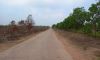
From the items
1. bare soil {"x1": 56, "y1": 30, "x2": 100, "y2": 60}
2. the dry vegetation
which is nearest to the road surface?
bare soil {"x1": 56, "y1": 30, "x2": 100, "y2": 60}

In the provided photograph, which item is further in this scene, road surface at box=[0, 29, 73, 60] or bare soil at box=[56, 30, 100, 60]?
bare soil at box=[56, 30, 100, 60]

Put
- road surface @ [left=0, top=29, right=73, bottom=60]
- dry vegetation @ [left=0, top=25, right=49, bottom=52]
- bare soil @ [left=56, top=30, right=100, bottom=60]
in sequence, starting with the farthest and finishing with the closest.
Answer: dry vegetation @ [left=0, top=25, right=49, bottom=52]
bare soil @ [left=56, top=30, right=100, bottom=60]
road surface @ [left=0, top=29, right=73, bottom=60]

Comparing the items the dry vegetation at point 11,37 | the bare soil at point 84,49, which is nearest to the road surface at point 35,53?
the bare soil at point 84,49

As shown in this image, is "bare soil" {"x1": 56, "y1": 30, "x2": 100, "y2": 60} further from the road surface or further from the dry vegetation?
the dry vegetation

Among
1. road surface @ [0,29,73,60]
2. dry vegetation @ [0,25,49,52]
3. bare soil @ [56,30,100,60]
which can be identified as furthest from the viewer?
dry vegetation @ [0,25,49,52]

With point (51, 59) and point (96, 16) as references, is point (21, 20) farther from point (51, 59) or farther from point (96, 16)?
point (51, 59)

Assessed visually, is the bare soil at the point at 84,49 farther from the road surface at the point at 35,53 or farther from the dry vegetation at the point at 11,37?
the dry vegetation at the point at 11,37

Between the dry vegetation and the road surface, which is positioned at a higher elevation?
the road surface

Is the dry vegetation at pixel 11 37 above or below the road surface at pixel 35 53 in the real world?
below

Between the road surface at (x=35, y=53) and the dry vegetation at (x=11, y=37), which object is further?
the dry vegetation at (x=11, y=37)

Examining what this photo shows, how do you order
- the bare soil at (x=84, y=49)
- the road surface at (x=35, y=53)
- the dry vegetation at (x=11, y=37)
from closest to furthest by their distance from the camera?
the road surface at (x=35, y=53), the bare soil at (x=84, y=49), the dry vegetation at (x=11, y=37)

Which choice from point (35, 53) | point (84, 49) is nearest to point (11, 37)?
point (84, 49)

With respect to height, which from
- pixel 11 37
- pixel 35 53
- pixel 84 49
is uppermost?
pixel 35 53

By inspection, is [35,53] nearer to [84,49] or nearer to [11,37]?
[84,49]
